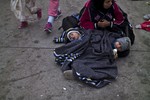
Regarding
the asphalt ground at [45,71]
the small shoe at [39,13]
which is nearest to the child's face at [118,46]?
the asphalt ground at [45,71]

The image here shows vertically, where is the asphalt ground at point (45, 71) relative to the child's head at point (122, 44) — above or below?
below

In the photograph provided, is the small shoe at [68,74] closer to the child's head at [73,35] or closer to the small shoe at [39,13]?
the child's head at [73,35]

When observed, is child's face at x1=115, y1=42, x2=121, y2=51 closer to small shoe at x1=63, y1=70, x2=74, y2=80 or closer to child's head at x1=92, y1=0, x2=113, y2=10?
child's head at x1=92, y1=0, x2=113, y2=10

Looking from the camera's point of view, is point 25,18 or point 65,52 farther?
point 25,18

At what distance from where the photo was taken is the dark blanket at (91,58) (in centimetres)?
296

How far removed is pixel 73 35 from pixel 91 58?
1.62 feet

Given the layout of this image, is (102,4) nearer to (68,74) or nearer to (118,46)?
(118,46)

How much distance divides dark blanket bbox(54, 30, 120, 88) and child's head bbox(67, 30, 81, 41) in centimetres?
9

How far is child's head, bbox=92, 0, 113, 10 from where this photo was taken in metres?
3.40

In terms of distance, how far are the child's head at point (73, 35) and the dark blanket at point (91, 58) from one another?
9cm

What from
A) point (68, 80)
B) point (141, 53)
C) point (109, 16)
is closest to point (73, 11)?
point (109, 16)

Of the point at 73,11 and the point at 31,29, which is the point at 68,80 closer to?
the point at 31,29

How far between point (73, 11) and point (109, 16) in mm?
1333

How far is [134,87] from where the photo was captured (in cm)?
297
